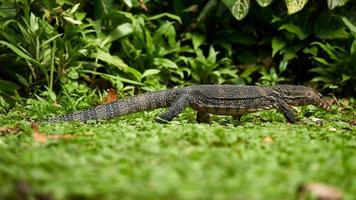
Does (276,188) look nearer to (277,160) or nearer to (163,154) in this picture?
(277,160)

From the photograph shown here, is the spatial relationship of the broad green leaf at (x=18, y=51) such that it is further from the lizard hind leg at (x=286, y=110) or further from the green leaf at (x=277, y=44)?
the green leaf at (x=277, y=44)

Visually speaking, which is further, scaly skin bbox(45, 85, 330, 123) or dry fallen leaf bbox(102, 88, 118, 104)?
dry fallen leaf bbox(102, 88, 118, 104)

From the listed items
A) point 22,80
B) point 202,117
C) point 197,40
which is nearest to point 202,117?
point 202,117

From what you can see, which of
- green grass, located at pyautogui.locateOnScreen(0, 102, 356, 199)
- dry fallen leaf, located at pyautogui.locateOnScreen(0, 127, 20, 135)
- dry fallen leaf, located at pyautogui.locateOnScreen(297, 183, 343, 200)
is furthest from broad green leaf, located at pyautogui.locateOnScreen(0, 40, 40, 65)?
dry fallen leaf, located at pyautogui.locateOnScreen(297, 183, 343, 200)

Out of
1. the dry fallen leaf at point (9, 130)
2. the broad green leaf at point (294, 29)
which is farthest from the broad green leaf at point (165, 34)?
the dry fallen leaf at point (9, 130)

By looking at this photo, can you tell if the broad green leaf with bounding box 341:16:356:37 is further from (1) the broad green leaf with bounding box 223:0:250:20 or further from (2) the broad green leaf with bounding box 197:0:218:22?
(2) the broad green leaf with bounding box 197:0:218:22

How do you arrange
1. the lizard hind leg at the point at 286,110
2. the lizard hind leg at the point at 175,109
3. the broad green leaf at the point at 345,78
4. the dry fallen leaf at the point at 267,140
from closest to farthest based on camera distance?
the dry fallen leaf at the point at 267,140 < the lizard hind leg at the point at 175,109 < the lizard hind leg at the point at 286,110 < the broad green leaf at the point at 345,78
